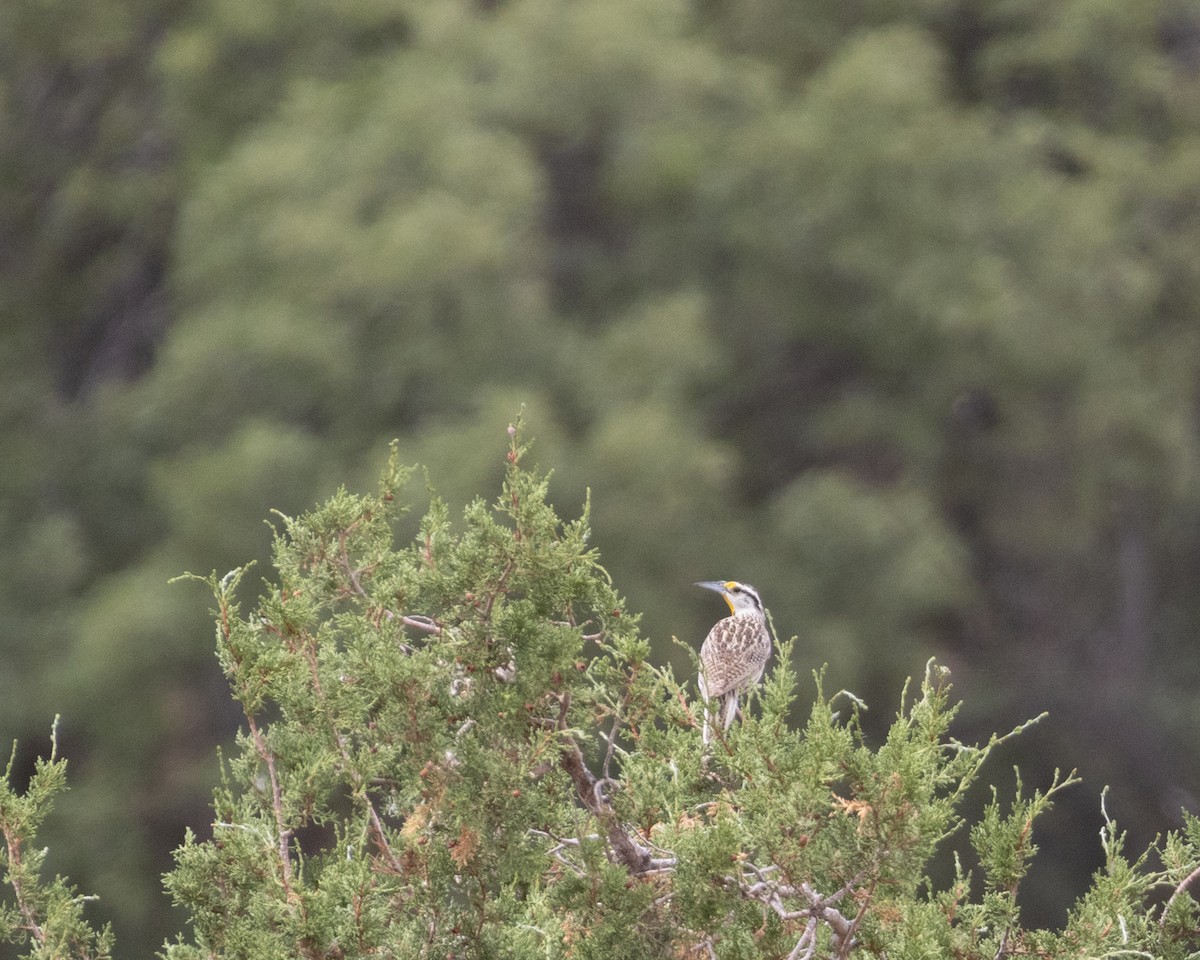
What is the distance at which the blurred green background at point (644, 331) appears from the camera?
40.3 ft

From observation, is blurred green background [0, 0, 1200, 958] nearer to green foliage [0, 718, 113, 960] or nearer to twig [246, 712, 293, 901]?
green foliage [0, 718, 113, 960]

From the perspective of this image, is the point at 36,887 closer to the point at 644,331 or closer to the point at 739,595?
the point at 739,595

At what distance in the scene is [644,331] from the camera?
12953 millimetres

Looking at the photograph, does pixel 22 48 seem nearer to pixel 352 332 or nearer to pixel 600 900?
pixel 352 332

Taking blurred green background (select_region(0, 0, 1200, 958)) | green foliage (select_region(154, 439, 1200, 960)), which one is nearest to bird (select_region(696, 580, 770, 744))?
green foliage (select_region(154, 439, 1200, 960))

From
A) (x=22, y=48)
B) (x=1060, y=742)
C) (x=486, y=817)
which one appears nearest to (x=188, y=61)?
(x=22, y=48)

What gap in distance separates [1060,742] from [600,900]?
12.6 meters

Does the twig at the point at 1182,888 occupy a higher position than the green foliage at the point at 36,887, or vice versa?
the green foliage at the point at 36,887

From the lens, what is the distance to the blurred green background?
12281mm

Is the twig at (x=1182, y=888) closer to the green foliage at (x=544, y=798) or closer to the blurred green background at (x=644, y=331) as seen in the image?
the green foliage at (x=544, y=798)

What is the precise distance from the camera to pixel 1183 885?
3.36m

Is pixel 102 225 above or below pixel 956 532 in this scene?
above

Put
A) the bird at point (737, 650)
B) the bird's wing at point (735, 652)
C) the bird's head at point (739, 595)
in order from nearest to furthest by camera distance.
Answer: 1. the bird at point (737, 650)
2. the bird's wing at point (735, 652)
3. the bird's head at point (739, 595)

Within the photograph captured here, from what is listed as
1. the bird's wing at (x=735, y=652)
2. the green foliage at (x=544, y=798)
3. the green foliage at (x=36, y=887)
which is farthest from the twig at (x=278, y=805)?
the bird's wing at (x=735, y=652)
